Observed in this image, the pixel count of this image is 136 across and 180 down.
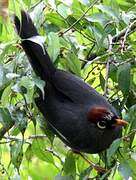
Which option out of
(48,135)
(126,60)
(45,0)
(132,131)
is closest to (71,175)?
(48,135)

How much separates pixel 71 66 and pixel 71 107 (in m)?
0.15

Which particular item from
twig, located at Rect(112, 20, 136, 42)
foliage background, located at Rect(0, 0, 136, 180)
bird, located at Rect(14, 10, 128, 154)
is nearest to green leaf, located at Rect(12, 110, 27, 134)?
foliage background, located at Rect(0, 0, 136, 180)

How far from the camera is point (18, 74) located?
1986 mm

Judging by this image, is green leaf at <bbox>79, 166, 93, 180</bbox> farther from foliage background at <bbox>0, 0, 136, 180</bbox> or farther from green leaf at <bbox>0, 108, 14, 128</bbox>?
green leaf at <bbox>0, 108, 14, 128</bbox>

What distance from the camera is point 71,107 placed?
2.16 metres

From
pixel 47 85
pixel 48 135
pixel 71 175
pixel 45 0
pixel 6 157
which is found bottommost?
pixel 6 157

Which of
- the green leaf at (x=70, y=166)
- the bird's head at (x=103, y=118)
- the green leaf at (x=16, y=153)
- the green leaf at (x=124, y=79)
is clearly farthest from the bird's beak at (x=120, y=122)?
the green leaf at (x=16, y=153)

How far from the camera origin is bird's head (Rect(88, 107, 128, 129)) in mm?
2084

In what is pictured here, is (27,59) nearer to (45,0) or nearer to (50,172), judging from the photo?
(45,0)

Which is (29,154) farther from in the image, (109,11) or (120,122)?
(109,11)

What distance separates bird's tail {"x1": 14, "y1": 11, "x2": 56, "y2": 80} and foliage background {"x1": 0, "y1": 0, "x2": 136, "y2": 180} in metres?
0.03

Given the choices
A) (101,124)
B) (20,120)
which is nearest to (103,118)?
(101,124)

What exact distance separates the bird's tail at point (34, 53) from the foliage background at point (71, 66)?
0.09 ft

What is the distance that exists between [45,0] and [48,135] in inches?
18.7
